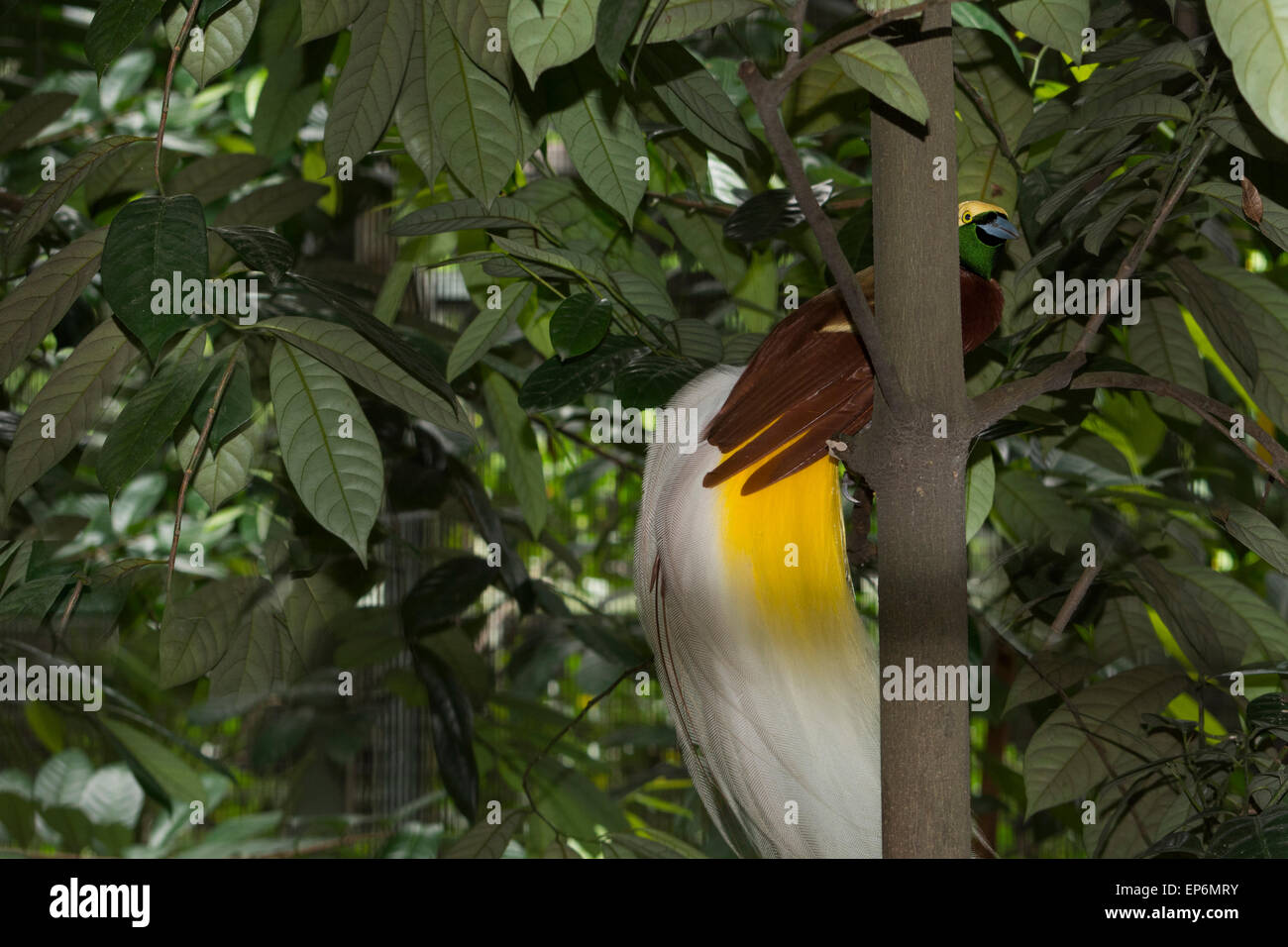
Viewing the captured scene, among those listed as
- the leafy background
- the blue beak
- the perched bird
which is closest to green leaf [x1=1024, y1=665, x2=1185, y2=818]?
the leafy background

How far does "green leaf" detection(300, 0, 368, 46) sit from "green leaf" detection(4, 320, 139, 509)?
23 centimetres

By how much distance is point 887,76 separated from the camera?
486mm

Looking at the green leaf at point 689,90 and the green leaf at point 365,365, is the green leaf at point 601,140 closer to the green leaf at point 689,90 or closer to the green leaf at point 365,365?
the green leaf at point 689,90

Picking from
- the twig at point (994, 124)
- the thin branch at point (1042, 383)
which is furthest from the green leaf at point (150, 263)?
the twig at point (994, 124)

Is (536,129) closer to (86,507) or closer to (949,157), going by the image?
(949,157)

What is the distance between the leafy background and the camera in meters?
0.69

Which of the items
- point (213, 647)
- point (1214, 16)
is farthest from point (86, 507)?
point (1214, 16)

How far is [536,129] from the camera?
0.81 meters

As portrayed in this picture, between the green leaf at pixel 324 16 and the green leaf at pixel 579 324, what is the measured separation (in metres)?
0.23

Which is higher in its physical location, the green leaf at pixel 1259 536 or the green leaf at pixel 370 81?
the green leaf at pixel 370 81

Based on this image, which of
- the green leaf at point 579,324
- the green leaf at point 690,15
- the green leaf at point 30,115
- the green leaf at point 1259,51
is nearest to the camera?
the green leaf at point 1259,51

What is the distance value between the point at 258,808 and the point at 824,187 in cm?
134

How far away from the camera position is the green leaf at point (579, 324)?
74 centimetres

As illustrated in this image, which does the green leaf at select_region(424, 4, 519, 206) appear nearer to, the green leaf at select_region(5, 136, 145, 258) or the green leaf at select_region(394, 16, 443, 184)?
the green leaf at select_region(394, 16, 443, 184)
